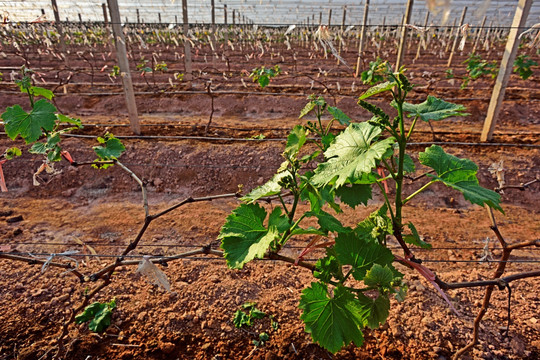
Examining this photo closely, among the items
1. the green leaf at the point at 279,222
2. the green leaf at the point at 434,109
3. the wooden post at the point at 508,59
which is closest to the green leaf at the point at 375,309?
the green leaf at the point at 279,222

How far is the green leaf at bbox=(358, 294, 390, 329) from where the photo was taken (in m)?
1.19

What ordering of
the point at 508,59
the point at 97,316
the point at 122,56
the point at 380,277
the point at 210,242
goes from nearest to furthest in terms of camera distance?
the point at 380,277 → the point at 97,316 → the point at 210,242 → the point at 508,59 → the point at 122,56

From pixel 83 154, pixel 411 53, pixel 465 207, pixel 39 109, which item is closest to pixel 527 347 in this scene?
pixel 465 207

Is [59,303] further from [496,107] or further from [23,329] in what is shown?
[496,107]

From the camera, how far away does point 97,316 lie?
7.05ft

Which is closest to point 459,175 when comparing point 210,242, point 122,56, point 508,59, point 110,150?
point 110,150

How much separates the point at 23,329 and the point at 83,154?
12.4 feet

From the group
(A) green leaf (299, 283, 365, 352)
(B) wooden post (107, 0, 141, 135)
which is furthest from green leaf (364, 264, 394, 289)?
(B) wooden post (107, 0, 141, 135)

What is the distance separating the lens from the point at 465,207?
4629 mm

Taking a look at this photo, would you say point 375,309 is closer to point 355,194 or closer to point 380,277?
point 380,277

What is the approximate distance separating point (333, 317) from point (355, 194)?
0.50 m

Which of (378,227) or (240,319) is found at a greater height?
(378,227)

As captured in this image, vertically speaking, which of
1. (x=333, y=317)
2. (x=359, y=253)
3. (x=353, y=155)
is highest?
(x=353, y=155)

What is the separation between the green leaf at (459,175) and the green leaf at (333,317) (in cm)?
54
